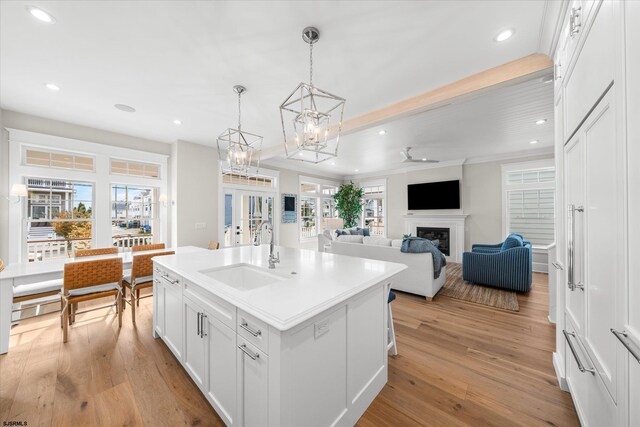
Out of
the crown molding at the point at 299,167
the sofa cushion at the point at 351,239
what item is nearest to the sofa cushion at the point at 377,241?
the sofa cushion at the point at 351,239

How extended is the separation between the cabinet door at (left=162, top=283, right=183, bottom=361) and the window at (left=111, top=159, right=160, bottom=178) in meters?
3.49

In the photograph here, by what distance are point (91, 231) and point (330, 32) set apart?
4920 mm

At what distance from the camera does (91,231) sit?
4.12 metres

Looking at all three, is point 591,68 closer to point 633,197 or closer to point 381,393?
point 633,197

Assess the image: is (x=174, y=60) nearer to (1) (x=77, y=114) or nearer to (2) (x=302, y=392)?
(1) (x=77, y=114)

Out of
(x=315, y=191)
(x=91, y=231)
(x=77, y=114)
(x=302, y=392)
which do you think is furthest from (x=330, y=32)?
(x=315, y=191)

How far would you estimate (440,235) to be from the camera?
6770 millimetres

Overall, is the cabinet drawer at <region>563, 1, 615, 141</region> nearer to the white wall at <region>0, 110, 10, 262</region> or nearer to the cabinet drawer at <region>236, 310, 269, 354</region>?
the cabinet drawer at <region>236, 310, 269, 354</region>

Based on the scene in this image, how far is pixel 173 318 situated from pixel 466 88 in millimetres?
3708

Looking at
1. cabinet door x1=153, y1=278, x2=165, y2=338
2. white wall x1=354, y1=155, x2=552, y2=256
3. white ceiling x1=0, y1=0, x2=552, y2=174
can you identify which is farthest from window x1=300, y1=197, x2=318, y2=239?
cabinet door x1=153, y1=278, x2=165, y2=338

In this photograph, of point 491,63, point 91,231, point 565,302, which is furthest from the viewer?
point 91,231

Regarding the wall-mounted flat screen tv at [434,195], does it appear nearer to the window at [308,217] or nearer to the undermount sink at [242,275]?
the window at [308,217]

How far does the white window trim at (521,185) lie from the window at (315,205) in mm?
4942

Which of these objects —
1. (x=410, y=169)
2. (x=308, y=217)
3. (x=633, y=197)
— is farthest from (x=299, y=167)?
(x=633, y=197)
